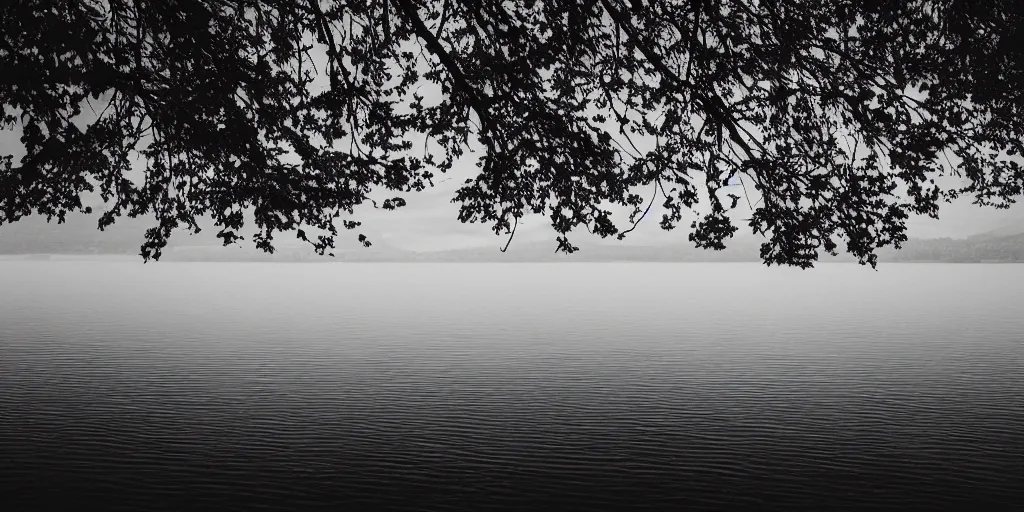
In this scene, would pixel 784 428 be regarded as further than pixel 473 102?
Yes

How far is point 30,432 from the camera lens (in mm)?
18969

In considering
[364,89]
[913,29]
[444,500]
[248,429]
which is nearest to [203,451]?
[248,429]

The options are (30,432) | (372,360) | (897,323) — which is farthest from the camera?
(897,323)

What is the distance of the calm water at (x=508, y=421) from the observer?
14.6 m

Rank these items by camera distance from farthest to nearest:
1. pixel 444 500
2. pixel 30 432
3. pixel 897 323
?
pixel 897 323
pixel 30 432
pixel 444 500

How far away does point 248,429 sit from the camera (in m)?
19.6

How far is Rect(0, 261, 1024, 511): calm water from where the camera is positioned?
48.0 ft

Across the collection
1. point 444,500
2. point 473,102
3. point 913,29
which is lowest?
point 444,500

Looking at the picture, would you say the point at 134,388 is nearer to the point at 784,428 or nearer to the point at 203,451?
the point at 203,451

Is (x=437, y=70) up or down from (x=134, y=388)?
up

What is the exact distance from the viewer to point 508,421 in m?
21.2

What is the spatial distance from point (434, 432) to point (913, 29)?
1150cm

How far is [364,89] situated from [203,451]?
7.46 m

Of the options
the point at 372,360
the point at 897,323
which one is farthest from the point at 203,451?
the point at 897,323
